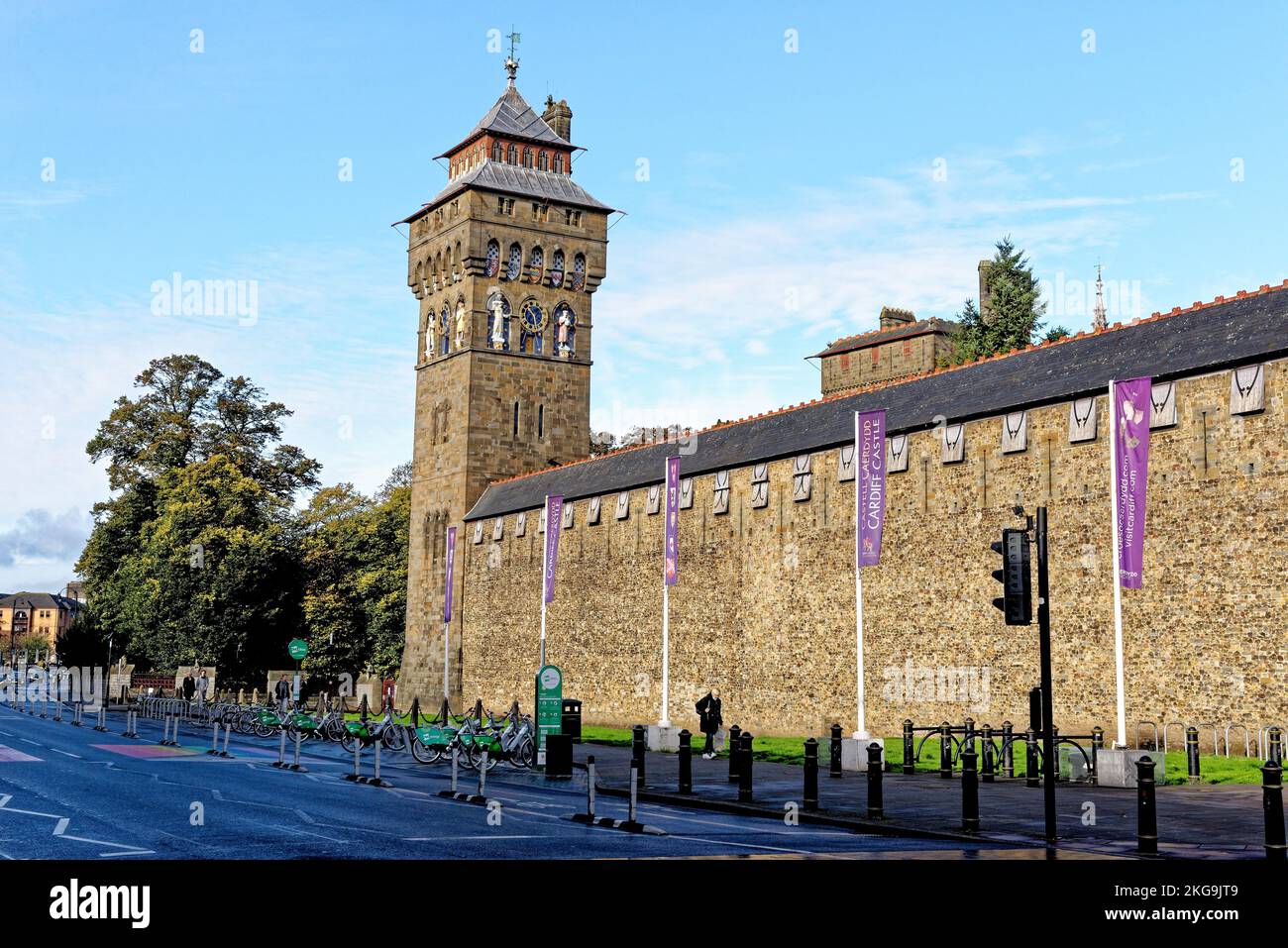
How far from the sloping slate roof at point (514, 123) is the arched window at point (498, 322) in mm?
8836

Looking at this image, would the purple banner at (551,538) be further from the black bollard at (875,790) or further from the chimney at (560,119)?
the chimney at (560,119)

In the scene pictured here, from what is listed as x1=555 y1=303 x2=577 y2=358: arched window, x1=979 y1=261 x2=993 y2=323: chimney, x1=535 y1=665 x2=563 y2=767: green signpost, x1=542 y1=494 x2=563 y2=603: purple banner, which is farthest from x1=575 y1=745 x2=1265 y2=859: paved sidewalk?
x1=979 y1=261 x2=993 y2=323: chimney

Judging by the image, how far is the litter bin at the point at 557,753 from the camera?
23.7 m

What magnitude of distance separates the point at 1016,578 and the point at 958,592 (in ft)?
56.5

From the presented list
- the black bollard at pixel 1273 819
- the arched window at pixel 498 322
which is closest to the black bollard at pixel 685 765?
the black bollard at pixel 1273 819

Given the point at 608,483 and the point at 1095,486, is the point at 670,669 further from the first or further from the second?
the point at 1095,486

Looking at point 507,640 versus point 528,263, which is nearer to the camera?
point 507,640

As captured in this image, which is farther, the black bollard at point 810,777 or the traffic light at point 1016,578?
the black bollard at point 810,777
